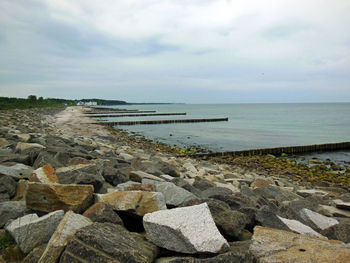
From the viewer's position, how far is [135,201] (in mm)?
3150

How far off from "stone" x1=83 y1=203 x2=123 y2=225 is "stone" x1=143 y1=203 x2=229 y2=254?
42 cm

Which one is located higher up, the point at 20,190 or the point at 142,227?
Result: the point at 20,190

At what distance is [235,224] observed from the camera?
289 cm

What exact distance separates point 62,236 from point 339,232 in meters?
3.28

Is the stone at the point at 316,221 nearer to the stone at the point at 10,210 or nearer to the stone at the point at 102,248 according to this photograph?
the stone at the point at 102,248

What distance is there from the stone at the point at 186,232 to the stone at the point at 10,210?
1.65 metres

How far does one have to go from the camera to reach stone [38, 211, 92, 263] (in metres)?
2.28

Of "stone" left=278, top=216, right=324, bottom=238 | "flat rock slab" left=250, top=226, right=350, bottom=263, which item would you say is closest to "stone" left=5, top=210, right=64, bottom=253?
"flat rock slab" left=250, top=226, right=350, bottom=263

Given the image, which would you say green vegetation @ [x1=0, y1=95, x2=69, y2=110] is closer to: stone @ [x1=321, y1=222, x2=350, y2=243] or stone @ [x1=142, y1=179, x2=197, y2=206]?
stone @ [x1=142, y1=179, x2=197, y2=206]

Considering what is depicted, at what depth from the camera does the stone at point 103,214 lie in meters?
2.82

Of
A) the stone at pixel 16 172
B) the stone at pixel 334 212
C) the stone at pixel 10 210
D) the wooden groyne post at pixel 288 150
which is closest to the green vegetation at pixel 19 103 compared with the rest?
the wooden groyne post at pixel 288 150

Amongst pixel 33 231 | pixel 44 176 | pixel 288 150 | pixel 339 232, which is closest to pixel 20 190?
pixel 44 176

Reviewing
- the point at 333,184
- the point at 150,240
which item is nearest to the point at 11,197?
the point at 150,240

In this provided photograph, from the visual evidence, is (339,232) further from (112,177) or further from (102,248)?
(112,177)
